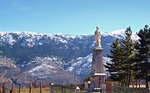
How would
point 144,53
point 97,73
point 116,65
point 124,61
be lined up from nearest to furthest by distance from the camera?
point 97,73, point 144,53, point 124,61, point 116,65

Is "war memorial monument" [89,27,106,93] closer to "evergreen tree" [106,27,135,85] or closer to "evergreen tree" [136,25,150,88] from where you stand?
"evergreen tree" [136,25,150,88]

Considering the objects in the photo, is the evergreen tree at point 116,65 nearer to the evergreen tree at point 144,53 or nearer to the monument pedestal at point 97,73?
the evergreen tree at point 144,53

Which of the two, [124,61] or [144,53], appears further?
[124,61]

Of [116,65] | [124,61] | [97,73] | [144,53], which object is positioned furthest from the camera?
[116,65]

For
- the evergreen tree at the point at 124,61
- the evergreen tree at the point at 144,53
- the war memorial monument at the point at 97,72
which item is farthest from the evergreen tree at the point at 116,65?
the war memorial monument at the point at 97,72

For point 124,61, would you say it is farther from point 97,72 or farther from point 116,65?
point 97,72

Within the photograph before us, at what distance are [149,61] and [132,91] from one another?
19431 millimetres

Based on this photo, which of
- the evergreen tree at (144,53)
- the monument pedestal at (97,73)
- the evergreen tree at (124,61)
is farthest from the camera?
the evergreen tree at (124,61)

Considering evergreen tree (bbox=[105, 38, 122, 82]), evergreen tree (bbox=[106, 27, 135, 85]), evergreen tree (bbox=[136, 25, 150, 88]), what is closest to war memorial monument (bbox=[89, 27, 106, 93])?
evergreen tree (bbox=[136, 25, 150, 88])

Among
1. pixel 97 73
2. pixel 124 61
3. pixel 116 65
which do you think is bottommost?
pixel 97 73

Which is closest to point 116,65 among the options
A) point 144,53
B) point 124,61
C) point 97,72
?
point 124,61

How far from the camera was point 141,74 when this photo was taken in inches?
1453

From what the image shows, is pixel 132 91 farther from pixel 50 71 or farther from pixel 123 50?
pixel 50 71

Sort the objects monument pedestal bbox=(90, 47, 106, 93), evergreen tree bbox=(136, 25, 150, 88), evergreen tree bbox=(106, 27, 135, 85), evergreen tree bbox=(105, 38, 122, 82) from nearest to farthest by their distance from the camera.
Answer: monument pedestal bbox=(90, 47, 106, 93)
evergreen tree bbox=(136, 25, 150, 88)
evergreen tree bbox=(106, 27, 135, 85)
evergreen tree bbox=(105, 38, 122, 82)
